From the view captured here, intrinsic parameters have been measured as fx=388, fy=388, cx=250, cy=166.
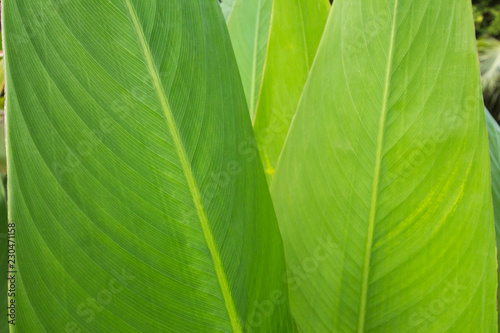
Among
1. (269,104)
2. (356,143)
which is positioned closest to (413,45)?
(356,143)

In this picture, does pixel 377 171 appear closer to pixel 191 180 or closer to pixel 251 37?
pixel 191 180

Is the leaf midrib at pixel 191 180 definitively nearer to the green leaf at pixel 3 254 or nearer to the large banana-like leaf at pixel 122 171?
the large banana-like leaf at pixel 122 171

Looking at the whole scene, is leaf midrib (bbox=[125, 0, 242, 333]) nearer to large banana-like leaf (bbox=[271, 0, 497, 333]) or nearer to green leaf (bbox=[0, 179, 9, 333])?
large banana-like leaf (bbox=[271, 0, 497, 333])

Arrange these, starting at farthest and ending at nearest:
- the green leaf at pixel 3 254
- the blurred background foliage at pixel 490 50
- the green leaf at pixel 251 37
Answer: the blurred background foliage at pixel 490 50 → the green leaf at pixel 251 37 → the green leaf at pixel 3 254

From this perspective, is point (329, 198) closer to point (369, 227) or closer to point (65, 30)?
point (369, 227)

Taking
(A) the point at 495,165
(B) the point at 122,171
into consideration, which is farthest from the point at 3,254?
(A) the point at 495,165

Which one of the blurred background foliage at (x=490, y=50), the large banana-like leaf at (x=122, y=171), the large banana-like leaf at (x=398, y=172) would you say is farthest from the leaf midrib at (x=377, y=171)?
the blurred background foliage at (x=490, y=50)
